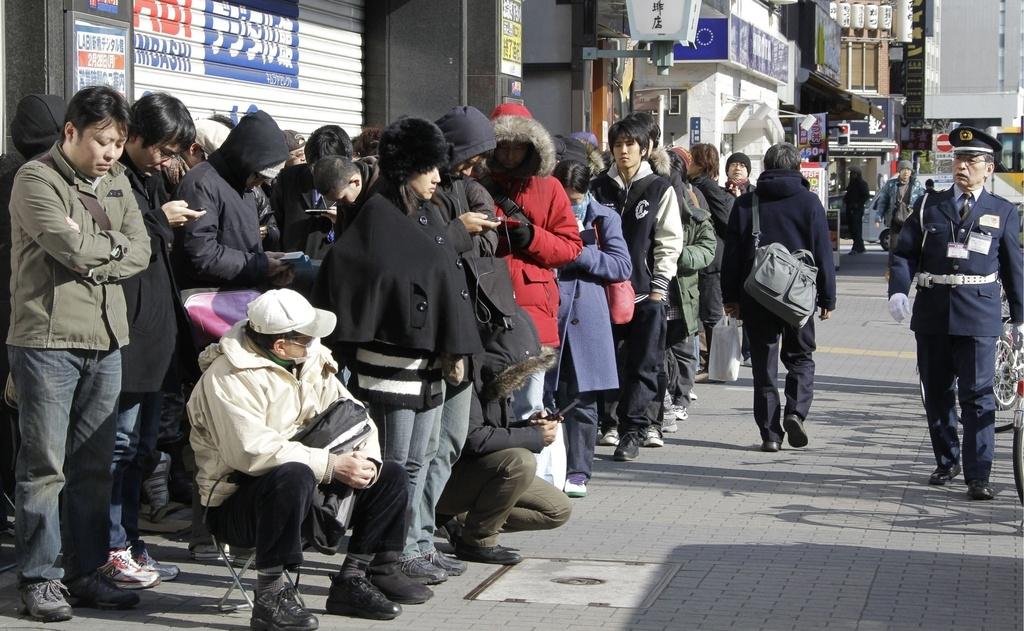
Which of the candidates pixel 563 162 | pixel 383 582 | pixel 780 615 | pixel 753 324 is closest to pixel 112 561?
pixel 383 582

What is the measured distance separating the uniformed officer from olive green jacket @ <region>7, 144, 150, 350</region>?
15.8 ft

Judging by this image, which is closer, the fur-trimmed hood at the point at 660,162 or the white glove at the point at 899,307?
the white glove at the point at 899,307

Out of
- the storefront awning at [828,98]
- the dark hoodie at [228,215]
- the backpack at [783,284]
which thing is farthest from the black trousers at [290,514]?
the storefront awning at [828,98]

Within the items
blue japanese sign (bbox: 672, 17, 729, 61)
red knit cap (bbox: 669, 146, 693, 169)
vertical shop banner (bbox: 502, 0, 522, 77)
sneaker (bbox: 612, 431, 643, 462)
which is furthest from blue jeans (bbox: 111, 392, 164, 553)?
blue japanese sign (bbox: 672, 17, 729, 61)

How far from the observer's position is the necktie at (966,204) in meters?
8.98

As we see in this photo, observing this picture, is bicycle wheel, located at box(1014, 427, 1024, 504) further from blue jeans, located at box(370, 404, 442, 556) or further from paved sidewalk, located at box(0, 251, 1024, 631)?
blue jeans, located at box(370, 404, 442, 556)

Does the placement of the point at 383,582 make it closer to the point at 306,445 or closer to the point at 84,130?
the point at 306,445

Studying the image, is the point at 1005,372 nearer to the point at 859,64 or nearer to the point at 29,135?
the point at 29,135

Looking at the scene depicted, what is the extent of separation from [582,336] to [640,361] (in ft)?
4.61

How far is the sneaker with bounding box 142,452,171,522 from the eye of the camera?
7.73 m

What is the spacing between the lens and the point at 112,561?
6.50 metres

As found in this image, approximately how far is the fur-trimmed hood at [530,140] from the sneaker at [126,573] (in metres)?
2.63

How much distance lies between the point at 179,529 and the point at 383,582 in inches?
70.0

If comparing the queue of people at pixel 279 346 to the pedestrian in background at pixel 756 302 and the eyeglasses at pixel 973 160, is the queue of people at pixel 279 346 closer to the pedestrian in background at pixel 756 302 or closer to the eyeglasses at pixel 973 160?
the eyeglasses at pixel 973 160
